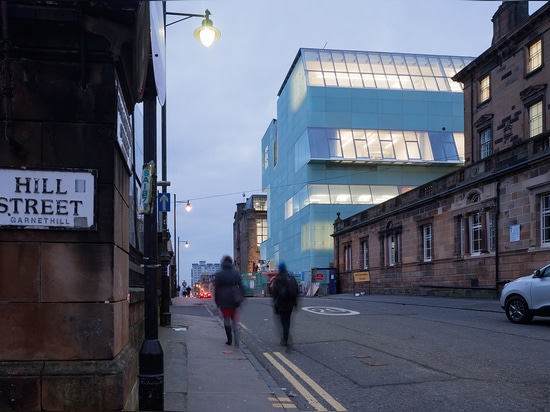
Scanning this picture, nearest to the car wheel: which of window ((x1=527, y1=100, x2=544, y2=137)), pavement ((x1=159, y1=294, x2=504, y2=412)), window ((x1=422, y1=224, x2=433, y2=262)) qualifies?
pavement ((x1=159, y1=294, x2=504, y2=412))

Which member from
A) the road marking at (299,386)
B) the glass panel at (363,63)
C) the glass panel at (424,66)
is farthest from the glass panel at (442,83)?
the road marking at (299,386)

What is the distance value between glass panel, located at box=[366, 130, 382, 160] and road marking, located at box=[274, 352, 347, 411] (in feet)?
134

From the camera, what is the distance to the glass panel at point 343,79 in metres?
50.3

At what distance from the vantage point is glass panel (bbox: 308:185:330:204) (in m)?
49.4

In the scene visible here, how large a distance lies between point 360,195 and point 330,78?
11.2 meters

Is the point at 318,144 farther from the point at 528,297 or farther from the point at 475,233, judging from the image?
the point at 528,297

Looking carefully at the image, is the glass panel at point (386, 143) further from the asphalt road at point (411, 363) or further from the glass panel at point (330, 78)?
the asphalt road at point (411, 363)

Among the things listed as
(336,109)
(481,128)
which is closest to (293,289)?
(481,128)

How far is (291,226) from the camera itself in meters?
57.3

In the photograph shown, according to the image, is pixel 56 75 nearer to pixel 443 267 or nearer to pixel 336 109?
pixel 443 267

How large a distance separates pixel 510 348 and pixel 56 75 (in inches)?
347

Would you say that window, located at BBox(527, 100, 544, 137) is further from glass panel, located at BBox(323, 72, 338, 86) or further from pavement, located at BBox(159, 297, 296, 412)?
glass panel, located at BBox(323, 72, 338, 86)

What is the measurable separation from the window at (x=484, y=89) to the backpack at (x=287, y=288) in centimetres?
2455

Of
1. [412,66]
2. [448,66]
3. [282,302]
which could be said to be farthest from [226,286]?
[448,66]
